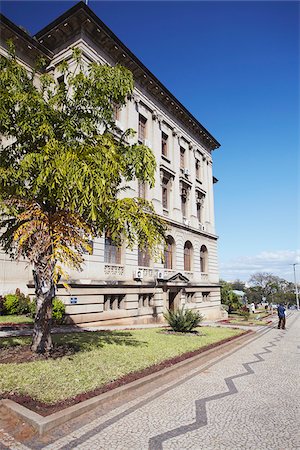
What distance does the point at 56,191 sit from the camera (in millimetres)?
6406

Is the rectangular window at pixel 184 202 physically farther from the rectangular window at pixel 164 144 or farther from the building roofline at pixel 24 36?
the building roofline at pixel 24 36

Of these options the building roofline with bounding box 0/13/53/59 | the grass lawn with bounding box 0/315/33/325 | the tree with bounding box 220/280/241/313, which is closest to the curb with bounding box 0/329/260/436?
the grass lawn with bounding box 0/315/33/325

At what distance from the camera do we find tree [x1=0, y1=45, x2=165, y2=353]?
603 cm

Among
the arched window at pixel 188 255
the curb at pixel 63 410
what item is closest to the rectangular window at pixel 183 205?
the arched window at pixel 188 255

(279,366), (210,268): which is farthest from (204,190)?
(279,366)

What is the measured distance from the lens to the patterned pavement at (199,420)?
142 inches

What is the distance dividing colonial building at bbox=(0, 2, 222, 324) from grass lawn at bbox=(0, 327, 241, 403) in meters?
5.56

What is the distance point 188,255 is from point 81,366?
772 inches

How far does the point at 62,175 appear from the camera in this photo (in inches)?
230

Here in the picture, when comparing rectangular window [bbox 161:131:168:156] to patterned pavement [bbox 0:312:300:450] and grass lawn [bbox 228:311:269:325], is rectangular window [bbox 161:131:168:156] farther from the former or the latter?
patterned pavement [bbox 0:312:300:450]

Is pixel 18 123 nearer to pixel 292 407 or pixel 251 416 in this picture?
pixel 251 416

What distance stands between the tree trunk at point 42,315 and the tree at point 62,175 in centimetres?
2

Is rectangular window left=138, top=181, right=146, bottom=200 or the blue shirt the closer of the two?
the blue shirt

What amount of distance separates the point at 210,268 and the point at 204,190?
7590 mm
